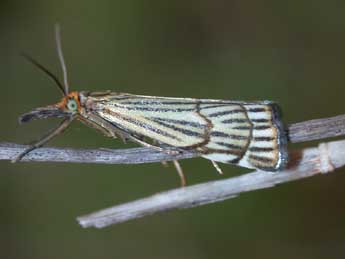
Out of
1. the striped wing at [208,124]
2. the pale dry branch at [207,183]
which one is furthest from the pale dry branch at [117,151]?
the striped wing at [208,124]

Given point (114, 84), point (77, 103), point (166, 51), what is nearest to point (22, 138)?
point (114, 84)

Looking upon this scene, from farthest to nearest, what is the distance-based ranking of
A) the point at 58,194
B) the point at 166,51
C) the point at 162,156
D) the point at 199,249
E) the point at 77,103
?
the point at 166,51
the point at 58,194
the point at 199,249
the point at 77,103
the point at 162,156

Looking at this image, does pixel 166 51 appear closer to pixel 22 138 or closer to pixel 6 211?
pixel 22 138

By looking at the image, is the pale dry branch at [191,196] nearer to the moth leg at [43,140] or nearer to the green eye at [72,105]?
the moth leg at [43,140]

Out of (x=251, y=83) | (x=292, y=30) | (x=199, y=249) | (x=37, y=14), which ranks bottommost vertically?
(x=199, y=249)

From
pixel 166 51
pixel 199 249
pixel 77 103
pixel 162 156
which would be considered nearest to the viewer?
pixel 162 156

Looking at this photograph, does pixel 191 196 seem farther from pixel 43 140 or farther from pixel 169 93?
pixel 169 93

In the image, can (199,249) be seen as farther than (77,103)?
Yes

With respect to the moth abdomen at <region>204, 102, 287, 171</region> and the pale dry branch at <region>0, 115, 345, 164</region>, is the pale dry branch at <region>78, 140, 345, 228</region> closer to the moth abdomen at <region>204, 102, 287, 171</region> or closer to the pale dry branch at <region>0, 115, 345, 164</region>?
the pale dry branch at <region>0, 115, 345, 164</region>
